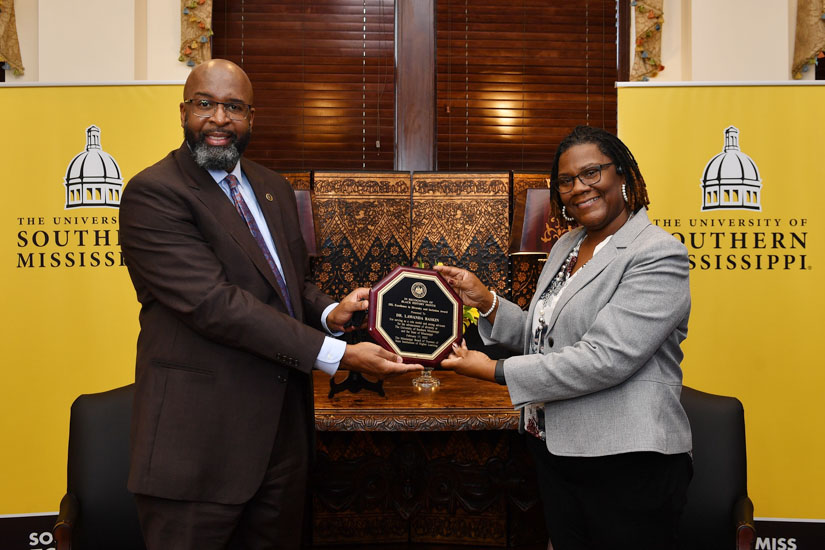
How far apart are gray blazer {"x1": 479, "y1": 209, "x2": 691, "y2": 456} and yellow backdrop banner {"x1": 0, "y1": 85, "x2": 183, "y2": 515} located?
7.73ft

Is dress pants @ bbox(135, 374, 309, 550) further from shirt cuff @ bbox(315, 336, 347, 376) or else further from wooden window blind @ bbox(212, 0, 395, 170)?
wooden window blind @ bbox(212, 0, 395, 170)

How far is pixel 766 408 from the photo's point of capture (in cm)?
319

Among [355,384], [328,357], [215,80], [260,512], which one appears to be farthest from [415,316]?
[355,384]

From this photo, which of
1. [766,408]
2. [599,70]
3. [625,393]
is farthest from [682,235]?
[599,70]

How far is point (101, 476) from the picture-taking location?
2.31 metres

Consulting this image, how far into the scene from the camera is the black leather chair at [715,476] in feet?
7.51

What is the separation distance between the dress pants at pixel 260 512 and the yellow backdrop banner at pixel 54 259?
1.75 meters

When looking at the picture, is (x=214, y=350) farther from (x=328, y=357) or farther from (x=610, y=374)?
(x=610, y=374)

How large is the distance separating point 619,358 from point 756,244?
6.25 ft

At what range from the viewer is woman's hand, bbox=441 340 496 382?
6.35ft

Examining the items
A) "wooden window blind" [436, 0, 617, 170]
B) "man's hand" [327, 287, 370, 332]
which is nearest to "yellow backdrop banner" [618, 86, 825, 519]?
"wooden window blind" [436, 0, 617, 170]

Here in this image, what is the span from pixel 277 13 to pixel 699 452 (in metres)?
3.95

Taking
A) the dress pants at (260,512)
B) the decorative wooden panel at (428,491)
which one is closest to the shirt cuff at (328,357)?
the dress pants at (260,512)

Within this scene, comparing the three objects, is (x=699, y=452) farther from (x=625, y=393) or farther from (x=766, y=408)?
(x=766, y=408)
